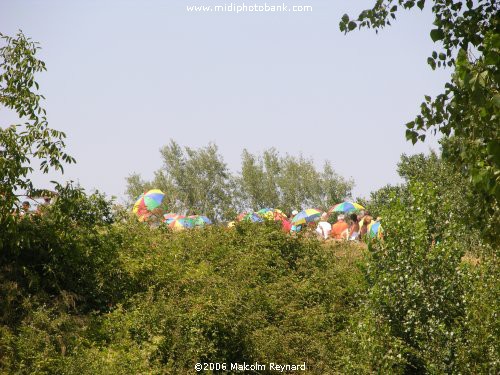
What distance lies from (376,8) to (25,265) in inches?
270

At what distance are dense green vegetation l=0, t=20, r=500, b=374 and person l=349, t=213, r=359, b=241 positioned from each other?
5.30 metres

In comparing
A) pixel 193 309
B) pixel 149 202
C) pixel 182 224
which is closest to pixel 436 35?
pixel 193 309

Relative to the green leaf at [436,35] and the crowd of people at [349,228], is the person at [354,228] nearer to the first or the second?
the crowd of people at [349,228]

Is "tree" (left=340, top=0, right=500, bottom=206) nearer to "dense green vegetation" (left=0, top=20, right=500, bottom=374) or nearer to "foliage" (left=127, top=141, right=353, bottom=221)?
"dense green vegetation" (left=0, top=20, right=500, bottom=374)

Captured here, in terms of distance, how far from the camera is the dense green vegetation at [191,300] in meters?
12.4

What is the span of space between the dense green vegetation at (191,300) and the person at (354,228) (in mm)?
5305

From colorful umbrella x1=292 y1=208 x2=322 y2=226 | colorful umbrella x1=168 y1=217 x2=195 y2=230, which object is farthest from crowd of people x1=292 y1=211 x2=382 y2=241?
colorful umbrella x1=168 y1=217 x2=195 y2=230

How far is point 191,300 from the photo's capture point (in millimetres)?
14484

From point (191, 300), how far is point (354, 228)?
876 centimetres

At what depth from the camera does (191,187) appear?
5750 centimetres

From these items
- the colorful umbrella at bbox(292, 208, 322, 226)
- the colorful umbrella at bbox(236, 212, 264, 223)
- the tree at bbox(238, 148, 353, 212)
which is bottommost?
the colorful umbrella at bbox(236, 212, 264, 223)

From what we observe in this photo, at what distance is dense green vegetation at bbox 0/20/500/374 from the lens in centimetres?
1239

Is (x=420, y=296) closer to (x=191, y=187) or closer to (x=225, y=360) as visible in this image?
(x=225, y=360)

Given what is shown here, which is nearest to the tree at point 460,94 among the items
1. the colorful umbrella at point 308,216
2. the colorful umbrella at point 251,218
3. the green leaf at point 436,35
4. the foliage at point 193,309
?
the green leaf at point 436,35
